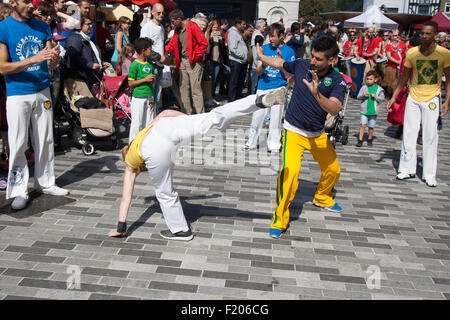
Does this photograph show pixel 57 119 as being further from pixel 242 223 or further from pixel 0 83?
pixel 242 223

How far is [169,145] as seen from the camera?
4.12 m

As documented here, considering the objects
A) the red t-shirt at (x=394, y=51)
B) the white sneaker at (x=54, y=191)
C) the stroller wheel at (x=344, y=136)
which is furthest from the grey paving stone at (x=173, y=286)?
the red t-shirt at (x=394, y=51)

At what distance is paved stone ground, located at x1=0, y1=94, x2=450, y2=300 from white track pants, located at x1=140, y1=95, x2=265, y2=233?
0.26m

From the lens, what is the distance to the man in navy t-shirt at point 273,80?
7781mm

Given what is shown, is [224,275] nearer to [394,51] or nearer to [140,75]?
[140,75]

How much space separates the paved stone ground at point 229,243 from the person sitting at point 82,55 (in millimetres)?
1916

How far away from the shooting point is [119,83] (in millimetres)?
8422

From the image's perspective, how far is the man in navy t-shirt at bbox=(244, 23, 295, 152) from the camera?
7781mm

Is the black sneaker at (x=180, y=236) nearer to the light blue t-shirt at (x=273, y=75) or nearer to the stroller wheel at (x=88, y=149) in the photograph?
the stroller wheel at (x=88, y=149)

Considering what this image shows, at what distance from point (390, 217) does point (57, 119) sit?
567cm

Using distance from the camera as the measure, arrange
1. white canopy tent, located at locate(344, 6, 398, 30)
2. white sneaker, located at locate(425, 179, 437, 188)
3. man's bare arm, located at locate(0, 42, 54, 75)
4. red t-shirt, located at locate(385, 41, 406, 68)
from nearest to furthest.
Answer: man's bare arm, located at locate(0, 42, 54, 75), white sneaker, located at locate(425, 179, 437, 188), red t-shirt, located at locate(385, 41, 406, 68), white canopy tent, located at locate(344, 6, 398, 30)

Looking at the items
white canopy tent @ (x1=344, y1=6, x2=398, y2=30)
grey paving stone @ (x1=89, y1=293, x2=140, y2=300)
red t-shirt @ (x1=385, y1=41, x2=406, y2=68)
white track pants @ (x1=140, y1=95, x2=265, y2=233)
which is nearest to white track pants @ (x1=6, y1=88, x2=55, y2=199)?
white track pants @ (x1=140, y1=95, x2=265, y2=233)

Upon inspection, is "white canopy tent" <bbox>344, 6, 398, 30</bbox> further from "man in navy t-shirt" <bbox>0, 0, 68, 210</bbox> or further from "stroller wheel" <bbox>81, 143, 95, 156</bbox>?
"man in navy t-shirt" <bbox>0, 0, 68, 210</bbox>

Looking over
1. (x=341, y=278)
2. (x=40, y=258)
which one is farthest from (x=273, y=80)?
(x=40, y=258)
